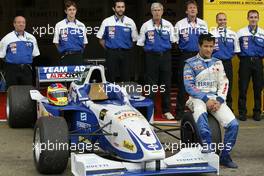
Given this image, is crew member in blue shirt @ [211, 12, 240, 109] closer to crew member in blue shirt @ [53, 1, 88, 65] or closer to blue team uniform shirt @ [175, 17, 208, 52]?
blue team uniform shirt @ [175, 17, 208, 52]

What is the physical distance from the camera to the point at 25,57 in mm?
10805

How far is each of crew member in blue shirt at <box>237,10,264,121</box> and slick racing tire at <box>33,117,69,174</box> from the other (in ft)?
15.7

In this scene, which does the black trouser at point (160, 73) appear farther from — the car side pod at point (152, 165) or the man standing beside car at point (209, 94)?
the car side pod at point (152, 165)

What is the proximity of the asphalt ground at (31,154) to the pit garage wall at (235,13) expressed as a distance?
1075 millimetres

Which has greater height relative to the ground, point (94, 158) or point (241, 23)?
point (241, 23)

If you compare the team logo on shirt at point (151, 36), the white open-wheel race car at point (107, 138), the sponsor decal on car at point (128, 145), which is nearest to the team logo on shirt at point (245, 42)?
the team logo on shirt at point (151, 36)

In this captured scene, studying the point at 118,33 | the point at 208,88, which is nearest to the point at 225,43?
the point at 118,33

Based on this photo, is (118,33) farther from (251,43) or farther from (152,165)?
(152,165)

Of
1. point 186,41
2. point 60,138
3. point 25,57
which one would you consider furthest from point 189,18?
point 60,138

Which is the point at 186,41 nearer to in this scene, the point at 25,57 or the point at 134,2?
the point at 25,57

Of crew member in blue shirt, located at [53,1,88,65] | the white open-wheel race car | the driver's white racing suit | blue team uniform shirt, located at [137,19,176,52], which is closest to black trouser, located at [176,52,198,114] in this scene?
blue team uniform shirt, located at [137,19,176,52]

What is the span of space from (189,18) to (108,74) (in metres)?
1.78

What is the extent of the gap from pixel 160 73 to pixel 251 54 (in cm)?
164

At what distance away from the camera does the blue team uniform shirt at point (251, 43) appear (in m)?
10.8
